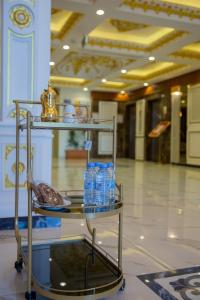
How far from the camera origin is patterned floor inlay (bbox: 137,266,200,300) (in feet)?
5.03

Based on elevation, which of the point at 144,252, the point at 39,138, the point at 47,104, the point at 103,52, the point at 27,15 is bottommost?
the point at 144,252

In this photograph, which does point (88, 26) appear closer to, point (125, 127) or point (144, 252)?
point (144, 252)

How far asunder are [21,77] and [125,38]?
19.2 feet

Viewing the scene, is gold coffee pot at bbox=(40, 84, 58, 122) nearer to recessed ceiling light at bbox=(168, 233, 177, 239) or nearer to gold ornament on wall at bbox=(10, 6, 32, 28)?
gold ornament on wall at bbox=(10, 6, 32, 28)

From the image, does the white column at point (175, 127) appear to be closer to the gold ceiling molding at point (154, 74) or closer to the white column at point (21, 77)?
the gold ceiling molding at point (154, 74)

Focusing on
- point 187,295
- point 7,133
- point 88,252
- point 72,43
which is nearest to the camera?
point 187,295

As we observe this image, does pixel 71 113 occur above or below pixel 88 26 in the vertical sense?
below

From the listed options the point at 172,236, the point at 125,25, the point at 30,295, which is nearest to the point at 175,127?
the point at 125,25

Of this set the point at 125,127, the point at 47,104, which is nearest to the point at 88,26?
the point at 47,104

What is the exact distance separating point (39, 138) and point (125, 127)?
1169 centimetres

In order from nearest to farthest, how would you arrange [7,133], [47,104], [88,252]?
1. [47,104]
2. [88,252]
3. [7,133]

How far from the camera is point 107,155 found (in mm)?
14039

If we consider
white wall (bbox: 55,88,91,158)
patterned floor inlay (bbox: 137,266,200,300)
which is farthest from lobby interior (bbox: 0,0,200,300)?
white wall (bbox: 55,88,91,158)

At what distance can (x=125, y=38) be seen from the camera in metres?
7.96
